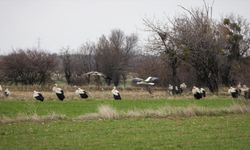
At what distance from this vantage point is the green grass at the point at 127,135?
1342cm

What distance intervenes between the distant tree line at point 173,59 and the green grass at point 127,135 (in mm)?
24704

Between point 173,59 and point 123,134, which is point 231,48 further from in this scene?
point 123,134

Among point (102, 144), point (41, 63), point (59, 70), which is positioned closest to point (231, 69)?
point (41, 63)

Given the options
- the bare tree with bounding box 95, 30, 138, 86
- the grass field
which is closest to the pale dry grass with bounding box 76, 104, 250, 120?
the grass field

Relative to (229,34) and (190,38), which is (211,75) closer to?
(190,38)

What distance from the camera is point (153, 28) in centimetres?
4981

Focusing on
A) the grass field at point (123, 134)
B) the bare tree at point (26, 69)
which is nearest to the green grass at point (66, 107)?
the grass field at point (123, 134)

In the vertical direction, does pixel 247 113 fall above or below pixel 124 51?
below

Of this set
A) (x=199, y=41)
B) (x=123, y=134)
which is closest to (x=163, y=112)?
(x=123, y=134)

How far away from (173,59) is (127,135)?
34.4m

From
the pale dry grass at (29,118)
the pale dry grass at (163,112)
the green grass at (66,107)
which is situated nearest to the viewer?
the pale dry grass at (29,118)

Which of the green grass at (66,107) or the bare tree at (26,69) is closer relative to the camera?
the green grass at (66,107)

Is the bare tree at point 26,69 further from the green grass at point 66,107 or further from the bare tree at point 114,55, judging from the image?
the green grass at point 66,107

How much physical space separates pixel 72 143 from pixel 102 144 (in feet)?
3.17
